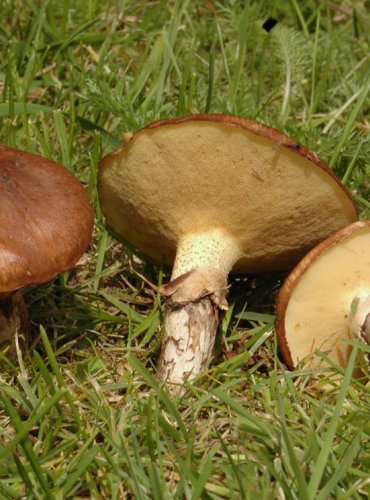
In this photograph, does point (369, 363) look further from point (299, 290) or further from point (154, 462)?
point (154, 462)

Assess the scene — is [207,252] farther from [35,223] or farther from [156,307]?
[35,223]

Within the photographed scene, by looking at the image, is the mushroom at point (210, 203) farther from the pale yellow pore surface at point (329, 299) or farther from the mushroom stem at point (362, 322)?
the mushroom stem at point (362, 322)

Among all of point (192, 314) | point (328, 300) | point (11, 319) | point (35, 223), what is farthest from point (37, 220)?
point (328, 300)

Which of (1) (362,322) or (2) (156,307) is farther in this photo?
(2) (156,307)

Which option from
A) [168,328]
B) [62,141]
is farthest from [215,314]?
[62,141]

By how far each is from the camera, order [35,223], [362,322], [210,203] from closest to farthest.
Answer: [35,223] < [362,322] < [210,203]

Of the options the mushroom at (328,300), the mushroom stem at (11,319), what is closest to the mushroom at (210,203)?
the mushroom at (328,300)

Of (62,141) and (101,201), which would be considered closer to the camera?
(101,201)
